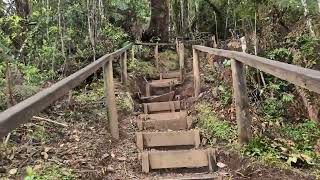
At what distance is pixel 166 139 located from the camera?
5676mm

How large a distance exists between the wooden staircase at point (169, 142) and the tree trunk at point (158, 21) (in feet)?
23.2

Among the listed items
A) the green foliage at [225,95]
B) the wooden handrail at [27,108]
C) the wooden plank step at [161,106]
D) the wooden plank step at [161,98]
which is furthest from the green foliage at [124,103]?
the wooden handrail at [27,108]

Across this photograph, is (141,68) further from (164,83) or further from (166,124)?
(166,124)

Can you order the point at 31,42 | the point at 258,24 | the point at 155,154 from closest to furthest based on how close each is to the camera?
1. the point at 155,154
2. the point at 258,24
3. the point at 31,42

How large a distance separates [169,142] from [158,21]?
953 cm

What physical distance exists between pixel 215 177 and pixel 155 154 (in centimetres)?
87

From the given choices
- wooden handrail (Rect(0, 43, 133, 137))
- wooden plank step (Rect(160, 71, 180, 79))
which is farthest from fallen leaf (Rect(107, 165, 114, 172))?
wooden plank step (Rect(160, 71, 180, 79))

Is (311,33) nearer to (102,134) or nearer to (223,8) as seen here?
(102,134)

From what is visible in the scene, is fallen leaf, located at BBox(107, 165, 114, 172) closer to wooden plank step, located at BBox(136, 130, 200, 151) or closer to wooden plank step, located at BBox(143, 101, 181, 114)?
wooden plank step, located at BBox(136, 130, 200, 151)

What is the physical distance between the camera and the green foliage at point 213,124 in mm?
5129

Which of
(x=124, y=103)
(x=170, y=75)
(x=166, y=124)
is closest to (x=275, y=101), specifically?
(x=166, y=124)

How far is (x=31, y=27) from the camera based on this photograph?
889 centimetres

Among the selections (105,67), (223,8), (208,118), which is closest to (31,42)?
(105,67)

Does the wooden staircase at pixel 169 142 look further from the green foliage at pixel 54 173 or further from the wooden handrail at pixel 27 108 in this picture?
the wooden handrail at pixel 27 108
